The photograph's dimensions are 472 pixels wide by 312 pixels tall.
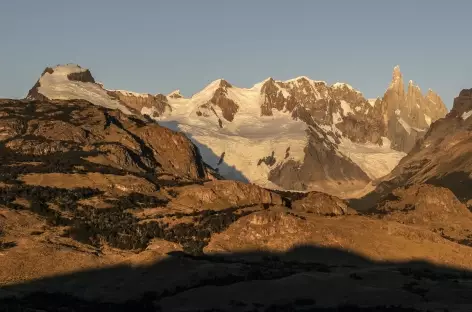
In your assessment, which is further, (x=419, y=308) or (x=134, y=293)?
(x=134, y=293)

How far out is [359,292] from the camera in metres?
192

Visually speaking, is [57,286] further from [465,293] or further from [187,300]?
[465,293]

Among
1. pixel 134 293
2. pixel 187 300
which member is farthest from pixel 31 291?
pixel 187 300

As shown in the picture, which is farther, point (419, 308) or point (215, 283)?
point (215, 283)

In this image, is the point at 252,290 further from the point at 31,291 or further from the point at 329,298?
the point at 31,291

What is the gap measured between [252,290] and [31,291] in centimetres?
4483

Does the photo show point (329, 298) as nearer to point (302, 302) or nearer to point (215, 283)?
point (302, 302)

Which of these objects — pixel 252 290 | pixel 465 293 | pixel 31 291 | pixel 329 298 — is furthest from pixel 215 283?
pixel 465 293

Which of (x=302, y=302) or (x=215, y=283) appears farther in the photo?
(x=215, y=283)

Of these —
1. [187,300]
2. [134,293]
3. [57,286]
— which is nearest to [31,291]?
[57,286]

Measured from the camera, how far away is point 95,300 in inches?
7313

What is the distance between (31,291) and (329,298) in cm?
6031

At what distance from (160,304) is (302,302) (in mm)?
27836

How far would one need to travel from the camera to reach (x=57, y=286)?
198 metres
